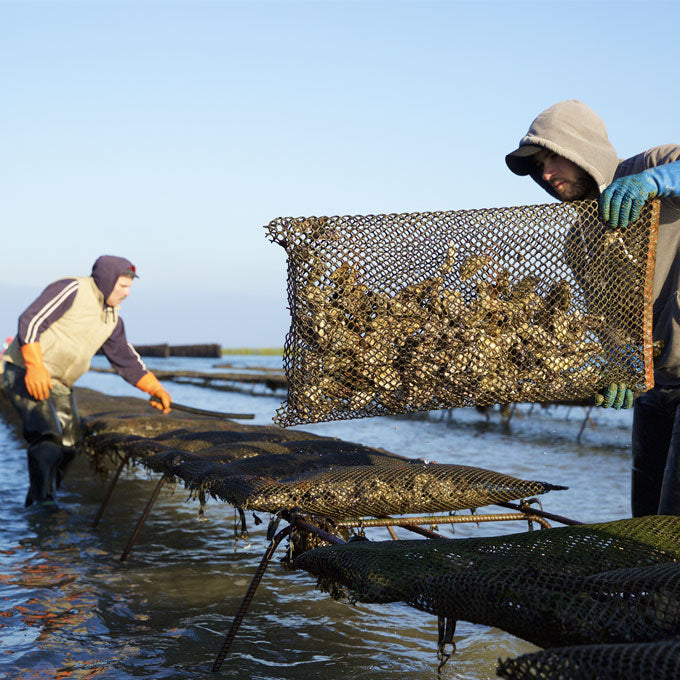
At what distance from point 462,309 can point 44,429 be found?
16.4ft

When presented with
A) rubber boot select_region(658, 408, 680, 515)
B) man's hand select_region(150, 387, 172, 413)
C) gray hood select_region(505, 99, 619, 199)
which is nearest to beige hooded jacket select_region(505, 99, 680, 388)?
gray hood select_region(505, 99, 619, 199)

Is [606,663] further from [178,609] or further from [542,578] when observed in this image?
[178,609]

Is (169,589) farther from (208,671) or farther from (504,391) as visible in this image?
(504,391)

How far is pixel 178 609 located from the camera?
4.44 metres

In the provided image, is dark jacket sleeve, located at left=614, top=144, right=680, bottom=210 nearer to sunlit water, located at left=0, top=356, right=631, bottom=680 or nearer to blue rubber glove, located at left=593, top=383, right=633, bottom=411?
blue rubber glove, located at left=593, top=383, right=633, bottom=411

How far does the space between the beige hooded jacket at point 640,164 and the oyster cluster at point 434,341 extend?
0.38 m

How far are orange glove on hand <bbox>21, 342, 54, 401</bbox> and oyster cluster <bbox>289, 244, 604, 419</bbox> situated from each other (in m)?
4.17

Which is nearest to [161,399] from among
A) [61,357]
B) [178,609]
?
[61,357]

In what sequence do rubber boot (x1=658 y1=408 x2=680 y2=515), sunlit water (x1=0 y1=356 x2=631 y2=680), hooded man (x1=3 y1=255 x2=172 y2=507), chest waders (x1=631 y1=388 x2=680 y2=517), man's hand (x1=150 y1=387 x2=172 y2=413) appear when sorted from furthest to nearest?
1. man's hand (x1=150 y1=387 x2=172 y2=413)
2. hooded man (x1=3 y1=255 x2=172 y2=507)
3. sunlit water (x1=0 y1=356 x2=631 y2=680)
4. chest waders (x1=631 y1=388 x2=680 y2=517)
5. rubber boot (x1=658 y1=408 x2=680 y2=515)

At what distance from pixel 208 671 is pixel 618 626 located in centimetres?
221

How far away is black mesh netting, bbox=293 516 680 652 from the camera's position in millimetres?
1775

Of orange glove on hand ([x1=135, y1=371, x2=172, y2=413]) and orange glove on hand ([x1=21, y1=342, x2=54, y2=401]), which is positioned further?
orange glove on hand ([x1=135, y1=371, x2=172, y2=413])

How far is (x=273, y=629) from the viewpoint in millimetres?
4133

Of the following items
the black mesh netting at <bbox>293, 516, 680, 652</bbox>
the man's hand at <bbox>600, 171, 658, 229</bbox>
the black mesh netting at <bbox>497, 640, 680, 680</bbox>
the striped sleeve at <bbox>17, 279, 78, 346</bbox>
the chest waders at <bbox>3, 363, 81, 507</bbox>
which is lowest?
the chest waders at <bbox>3, 363, 81, 507</bbox>
